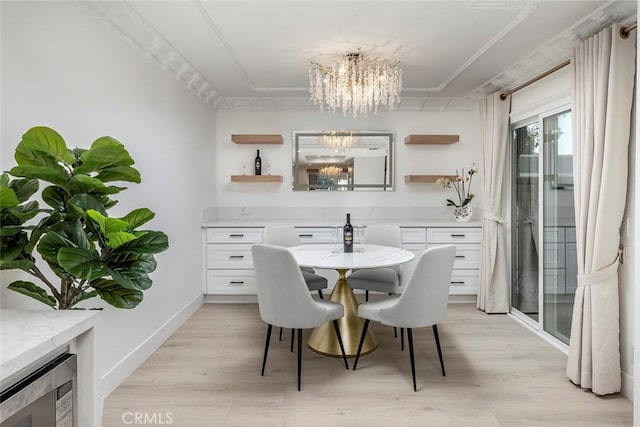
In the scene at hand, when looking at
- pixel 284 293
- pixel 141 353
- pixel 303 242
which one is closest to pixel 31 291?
pixel 284 293

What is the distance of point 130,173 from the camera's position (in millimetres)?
1418

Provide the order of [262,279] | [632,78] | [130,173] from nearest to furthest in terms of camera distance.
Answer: [130,173]
[632,78]
[262,279]

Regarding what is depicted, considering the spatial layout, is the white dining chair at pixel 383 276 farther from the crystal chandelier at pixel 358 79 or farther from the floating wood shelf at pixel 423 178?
the crystal chandelier at pixel 358 79

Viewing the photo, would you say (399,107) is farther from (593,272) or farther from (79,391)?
(79,391)

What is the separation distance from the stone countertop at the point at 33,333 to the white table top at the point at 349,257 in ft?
5.01

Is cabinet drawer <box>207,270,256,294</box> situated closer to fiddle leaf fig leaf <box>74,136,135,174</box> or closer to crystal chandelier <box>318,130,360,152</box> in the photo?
crystal chandelier <box>318,130,360,152</box>

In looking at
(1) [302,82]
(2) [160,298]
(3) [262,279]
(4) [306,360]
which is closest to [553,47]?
(1) [302,82]

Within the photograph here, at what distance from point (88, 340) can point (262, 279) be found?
127 cm

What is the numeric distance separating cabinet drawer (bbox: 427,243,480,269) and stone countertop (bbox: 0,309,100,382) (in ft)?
11.8

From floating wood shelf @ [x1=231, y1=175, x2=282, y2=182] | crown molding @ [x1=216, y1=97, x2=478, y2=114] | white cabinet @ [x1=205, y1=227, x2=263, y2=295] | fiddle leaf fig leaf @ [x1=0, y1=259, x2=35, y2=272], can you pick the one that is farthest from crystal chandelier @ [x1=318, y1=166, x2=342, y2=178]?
fiddle leaf fig leaf @ [x1=0, y1=259, x2=35, y2=272]

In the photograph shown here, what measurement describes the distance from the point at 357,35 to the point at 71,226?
87.7 inches

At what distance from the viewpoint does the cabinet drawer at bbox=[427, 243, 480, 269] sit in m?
4.16

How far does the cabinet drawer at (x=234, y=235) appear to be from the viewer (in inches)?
163

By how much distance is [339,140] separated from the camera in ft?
15.1
